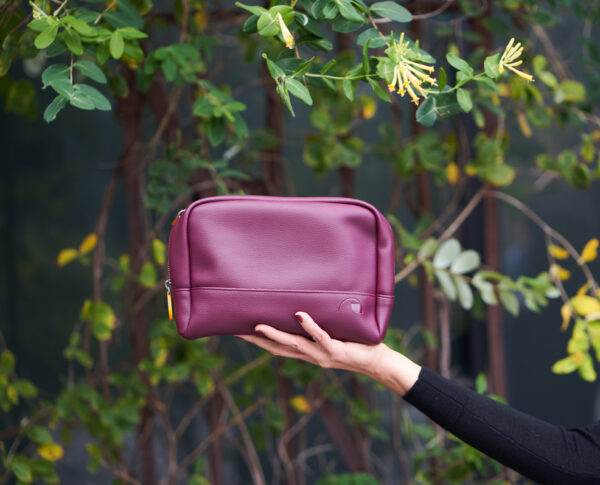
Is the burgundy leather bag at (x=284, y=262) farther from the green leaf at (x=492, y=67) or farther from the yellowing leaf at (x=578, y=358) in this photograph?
the yellowing leaf at (x=578, y=358)

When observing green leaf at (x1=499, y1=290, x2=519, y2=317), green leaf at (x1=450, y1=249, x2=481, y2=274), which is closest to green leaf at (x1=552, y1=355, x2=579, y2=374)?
green leaf at (x1=499, y1=290, x2=519, y2=317)

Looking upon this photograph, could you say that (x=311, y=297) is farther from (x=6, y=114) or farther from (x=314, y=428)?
(x=6, y=114)

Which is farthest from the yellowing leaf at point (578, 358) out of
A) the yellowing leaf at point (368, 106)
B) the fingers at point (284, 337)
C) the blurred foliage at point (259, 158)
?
the yellowing leaf at point (368, 106)

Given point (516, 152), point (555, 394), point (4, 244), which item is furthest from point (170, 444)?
point (516, 152)

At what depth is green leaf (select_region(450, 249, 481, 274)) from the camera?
1.34 metres

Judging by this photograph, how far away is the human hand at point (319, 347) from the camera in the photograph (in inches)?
37.1

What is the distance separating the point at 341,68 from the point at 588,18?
587 mm

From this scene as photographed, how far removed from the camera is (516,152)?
1808 mm

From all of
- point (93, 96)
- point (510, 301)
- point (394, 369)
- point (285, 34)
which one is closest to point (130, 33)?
point (93, 96)

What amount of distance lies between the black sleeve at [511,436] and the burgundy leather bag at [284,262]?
4.8 inches

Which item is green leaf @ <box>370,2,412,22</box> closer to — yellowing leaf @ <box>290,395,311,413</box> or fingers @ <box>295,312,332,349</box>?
fingers @ <box>295,312,332,349</box>

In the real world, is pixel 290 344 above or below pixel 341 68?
below

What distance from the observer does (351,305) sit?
3.11 ft

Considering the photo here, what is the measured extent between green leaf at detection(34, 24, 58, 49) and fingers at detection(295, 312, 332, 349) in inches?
20.2
